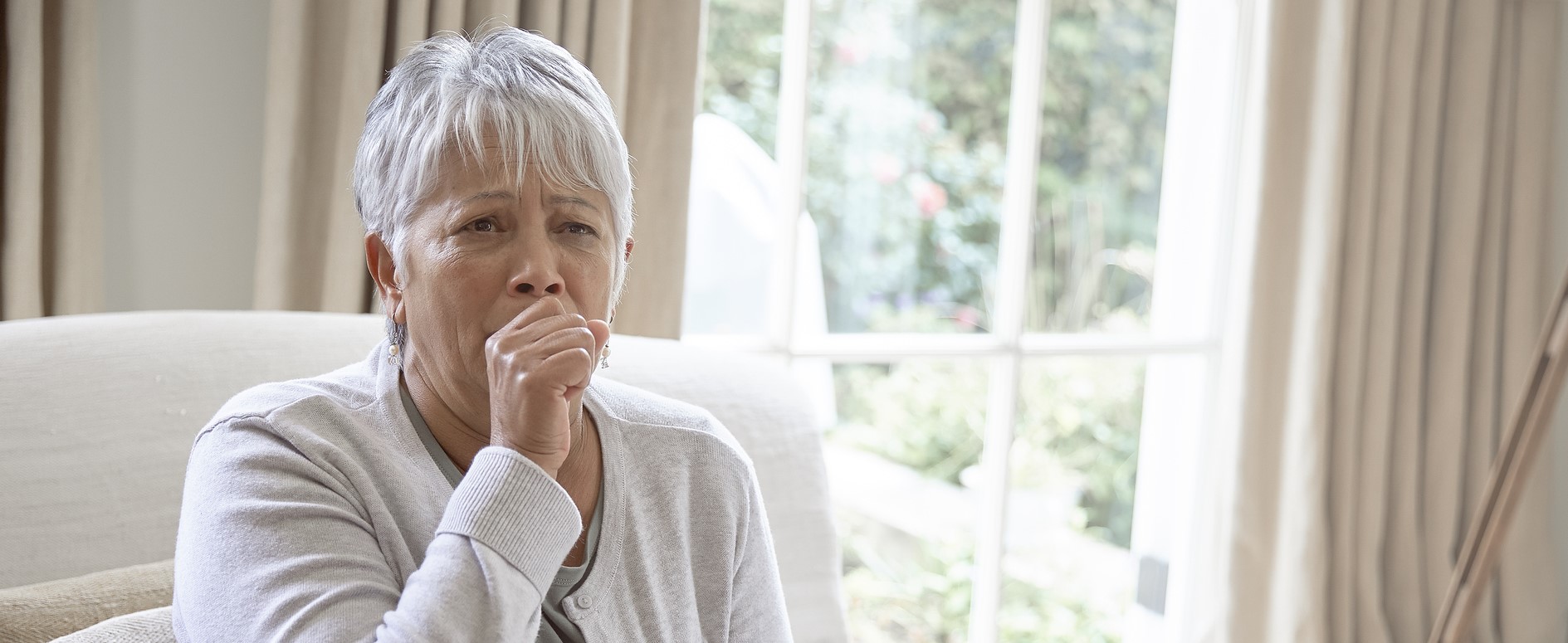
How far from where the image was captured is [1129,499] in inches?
119

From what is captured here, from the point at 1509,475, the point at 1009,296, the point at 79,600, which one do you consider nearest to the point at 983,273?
the point at 1009,296

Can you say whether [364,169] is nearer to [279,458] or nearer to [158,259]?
[279,458]

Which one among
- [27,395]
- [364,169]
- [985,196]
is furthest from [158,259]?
[985,196]

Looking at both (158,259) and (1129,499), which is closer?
(158,259)

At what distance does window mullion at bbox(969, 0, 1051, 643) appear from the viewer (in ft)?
8.43

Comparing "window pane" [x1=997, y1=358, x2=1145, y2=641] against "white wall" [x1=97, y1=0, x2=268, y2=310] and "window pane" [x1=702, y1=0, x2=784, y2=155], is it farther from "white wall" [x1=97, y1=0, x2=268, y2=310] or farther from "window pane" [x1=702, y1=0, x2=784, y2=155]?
"white wall" [x1=97, y1=0, x2=268, y2=310]

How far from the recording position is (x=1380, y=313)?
2668 mm

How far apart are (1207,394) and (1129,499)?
1.11 ft

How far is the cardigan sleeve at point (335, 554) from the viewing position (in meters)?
0.88

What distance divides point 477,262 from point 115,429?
0.51 metres

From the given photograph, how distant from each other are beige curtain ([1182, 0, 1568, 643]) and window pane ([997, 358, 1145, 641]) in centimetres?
26

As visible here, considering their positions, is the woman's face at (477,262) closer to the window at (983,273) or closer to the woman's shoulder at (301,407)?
the woman's shoulder at (301,407)

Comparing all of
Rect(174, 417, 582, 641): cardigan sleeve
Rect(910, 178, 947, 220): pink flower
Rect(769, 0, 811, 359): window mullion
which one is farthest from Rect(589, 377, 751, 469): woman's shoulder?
Rect(910, 178, 947, 220): pink flower

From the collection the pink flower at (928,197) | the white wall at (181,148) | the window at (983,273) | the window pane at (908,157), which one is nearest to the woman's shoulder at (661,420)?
the white wall at (181,148)
